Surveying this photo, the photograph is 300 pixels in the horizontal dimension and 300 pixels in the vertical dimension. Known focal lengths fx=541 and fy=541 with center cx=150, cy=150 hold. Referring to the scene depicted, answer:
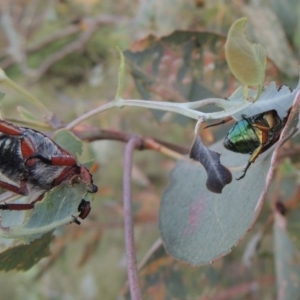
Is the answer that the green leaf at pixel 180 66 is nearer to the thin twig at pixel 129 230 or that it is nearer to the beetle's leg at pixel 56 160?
the thin twig at pixel 129 230

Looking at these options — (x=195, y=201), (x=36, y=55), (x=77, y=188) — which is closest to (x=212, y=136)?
(x=195, y=201)

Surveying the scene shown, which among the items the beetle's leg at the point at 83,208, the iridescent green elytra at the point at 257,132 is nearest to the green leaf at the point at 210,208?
the iridescent green elytra at the point at 257,132

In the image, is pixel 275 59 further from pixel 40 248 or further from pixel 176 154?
pixel 40 248

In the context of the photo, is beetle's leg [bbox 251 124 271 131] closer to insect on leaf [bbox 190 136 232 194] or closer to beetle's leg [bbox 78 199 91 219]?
insect on leaf [bbox 190 136 232 194]

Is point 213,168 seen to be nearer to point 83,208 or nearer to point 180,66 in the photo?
point 83,208

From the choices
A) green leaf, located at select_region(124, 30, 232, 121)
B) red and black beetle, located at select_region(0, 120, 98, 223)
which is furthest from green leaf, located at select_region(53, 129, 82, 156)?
green leaf, located at select_region(124, 30, 232, 121)

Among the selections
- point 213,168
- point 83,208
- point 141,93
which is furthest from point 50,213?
point 141,93

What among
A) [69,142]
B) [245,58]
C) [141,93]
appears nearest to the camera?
[245,58]

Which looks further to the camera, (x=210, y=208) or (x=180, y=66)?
(x=180, y=66)

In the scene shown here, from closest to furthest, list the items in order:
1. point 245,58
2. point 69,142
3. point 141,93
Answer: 1. point 245,58
2. point 69,142
3. point 141,93
